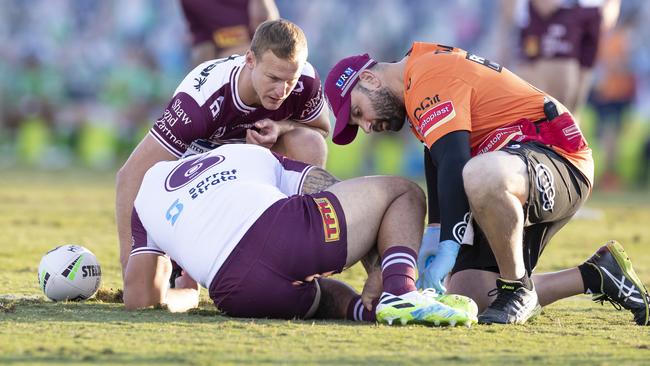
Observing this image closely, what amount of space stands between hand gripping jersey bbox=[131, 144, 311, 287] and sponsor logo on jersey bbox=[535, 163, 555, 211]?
1.18 metres

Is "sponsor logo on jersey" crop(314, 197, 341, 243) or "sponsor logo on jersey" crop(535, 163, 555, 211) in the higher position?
"sponsor logo on jersey" crop(535, 163, 555, 211)

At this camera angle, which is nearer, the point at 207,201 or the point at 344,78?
the point at 207,201

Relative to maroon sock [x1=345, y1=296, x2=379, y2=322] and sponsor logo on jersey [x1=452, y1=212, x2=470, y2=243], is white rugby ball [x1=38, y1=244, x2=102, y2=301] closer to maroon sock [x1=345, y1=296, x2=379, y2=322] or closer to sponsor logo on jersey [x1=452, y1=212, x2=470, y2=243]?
maroon sock [x1=345, y1=296, x2=379, y2=322]

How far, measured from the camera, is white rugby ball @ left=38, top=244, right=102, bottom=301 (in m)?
6.02

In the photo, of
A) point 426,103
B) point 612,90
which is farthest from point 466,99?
point 612,90

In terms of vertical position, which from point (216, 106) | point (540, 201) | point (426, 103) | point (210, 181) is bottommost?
point (540, 201)

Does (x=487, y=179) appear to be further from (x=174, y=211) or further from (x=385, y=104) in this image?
(x=174, y=211)

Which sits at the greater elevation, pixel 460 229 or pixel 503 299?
pixel 460 229

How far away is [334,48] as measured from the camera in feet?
66.3

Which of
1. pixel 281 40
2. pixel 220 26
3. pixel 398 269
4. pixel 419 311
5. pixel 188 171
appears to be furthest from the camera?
pixel 220 26

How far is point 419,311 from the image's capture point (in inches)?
198

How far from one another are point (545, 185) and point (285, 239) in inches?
52.7

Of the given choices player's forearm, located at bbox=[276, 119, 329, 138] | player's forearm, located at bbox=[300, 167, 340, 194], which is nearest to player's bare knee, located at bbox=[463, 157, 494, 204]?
player's forearm, located at bbox=[300, 167, 340, 194]

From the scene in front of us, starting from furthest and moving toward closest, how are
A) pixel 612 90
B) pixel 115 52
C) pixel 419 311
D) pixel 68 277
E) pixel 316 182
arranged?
pixel 115 52
pixel 612 90
pixel 68 277
pixel 316 182
pixel 419 311
